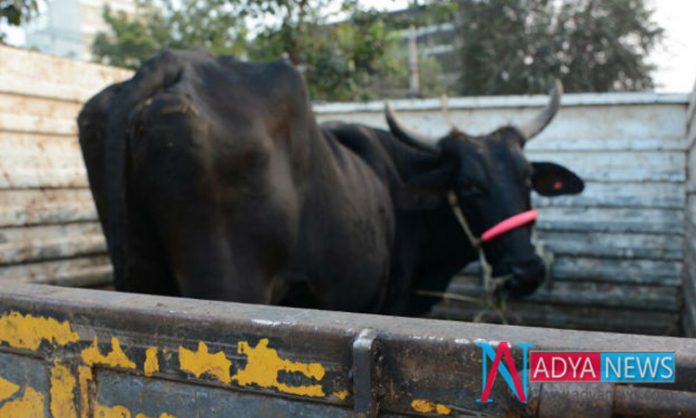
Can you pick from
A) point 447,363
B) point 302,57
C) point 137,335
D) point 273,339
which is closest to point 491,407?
point 447,363

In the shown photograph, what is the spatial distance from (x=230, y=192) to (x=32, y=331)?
48.8 inches

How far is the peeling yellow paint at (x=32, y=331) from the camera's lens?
1.44 meters

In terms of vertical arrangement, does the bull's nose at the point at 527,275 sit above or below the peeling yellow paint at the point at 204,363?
below

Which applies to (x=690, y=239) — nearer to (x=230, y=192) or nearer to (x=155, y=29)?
(x=230, y=192)

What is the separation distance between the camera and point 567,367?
1.05m

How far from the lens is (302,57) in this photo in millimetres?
8281

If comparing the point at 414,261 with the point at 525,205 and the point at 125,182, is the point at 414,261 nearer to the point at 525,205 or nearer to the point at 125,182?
the point at 525,205

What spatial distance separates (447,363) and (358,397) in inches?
6.5

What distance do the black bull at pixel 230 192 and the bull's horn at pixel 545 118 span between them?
104 centimetres

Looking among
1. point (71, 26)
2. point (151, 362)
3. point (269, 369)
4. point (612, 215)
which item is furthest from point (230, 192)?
point (71, 26)

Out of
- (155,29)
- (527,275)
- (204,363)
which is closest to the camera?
(204,363)

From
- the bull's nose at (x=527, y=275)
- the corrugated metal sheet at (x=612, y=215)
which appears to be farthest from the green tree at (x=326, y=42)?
the bull's nose at (x=527, y=275)

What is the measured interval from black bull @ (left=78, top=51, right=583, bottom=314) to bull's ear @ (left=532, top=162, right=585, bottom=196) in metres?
0.94

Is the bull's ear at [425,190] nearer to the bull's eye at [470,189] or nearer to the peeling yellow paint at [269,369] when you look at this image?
the bull's eye at [470,189]
